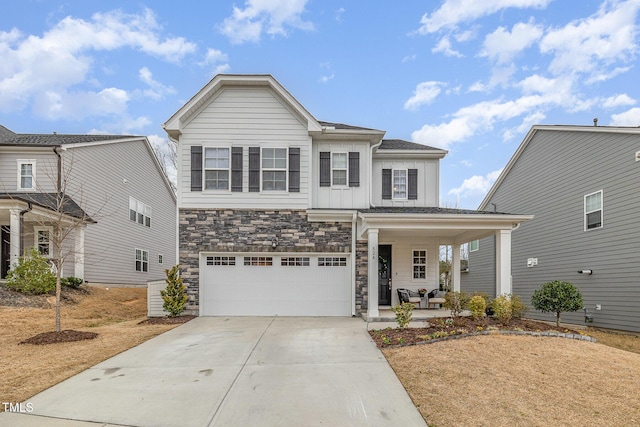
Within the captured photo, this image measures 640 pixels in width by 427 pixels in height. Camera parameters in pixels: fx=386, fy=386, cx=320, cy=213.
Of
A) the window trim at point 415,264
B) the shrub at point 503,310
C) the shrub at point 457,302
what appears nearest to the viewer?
the shrub at point 503,310

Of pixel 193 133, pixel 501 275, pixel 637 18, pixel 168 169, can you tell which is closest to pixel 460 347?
pixel 501 275

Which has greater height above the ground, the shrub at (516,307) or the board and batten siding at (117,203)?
the board and batten siding at (117,203)

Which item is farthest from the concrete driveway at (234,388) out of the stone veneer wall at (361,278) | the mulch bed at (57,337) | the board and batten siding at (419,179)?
the board and batten siding at (419,179)

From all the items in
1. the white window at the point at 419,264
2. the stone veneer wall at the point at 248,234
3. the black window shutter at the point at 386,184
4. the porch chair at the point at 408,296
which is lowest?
the porch chair at the point at 408,296

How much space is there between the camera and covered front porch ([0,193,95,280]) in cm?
1271

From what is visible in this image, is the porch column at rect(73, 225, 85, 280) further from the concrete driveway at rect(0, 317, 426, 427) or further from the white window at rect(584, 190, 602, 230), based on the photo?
the white window at rect(584, 190, 602, 230)

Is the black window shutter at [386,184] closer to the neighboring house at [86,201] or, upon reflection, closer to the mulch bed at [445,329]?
the mulch bed at [445,329]

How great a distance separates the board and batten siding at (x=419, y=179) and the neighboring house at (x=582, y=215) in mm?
4897

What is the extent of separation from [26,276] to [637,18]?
68.2 ft

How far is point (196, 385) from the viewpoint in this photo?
557 cm

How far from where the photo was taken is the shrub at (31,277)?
11922mm

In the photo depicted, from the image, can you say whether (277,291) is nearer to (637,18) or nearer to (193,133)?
(193,133)

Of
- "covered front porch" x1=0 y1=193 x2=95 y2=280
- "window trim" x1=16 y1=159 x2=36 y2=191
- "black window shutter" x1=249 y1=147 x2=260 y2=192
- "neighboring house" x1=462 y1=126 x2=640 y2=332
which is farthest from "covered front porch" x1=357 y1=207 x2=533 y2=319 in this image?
"window trim" x1=16 y1=159 x2=36 y2=191

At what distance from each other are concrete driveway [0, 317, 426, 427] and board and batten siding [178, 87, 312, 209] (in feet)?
16.6
